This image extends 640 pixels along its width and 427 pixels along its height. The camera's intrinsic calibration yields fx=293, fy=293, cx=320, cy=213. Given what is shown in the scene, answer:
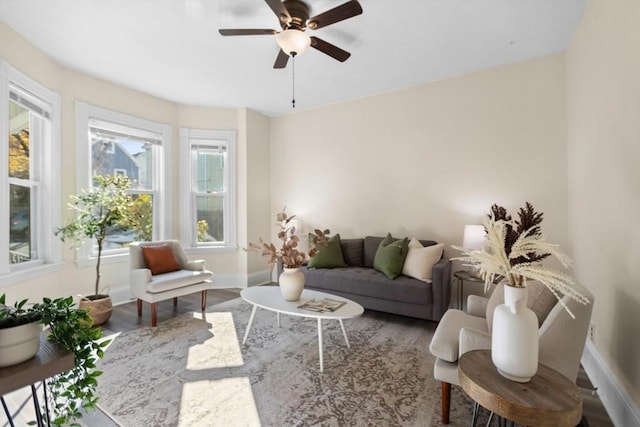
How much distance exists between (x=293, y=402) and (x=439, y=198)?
9.64 ft

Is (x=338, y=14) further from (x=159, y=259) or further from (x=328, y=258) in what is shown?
(x=159, y=259)

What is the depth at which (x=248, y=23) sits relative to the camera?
265 centimetres

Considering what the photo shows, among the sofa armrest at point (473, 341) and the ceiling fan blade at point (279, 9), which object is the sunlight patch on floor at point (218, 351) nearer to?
the sofa armrest at point (473, 341)

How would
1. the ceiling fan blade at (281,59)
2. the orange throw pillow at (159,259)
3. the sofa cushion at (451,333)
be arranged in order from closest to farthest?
the sofa cushion at (451,333), the ceiling fan blade at (281,59), the orange throw pillow at (159,259)

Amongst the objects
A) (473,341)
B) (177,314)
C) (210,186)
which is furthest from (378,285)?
(210,186)

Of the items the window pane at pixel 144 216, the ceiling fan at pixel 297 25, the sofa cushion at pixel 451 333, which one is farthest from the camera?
the window pane at pixel 144 216

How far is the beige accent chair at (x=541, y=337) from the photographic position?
1.44 metres

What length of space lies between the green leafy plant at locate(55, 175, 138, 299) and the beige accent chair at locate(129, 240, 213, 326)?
0.35 meters

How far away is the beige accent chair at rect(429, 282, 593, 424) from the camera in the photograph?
1443 mm

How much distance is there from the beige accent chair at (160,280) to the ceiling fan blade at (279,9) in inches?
113

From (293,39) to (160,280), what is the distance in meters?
2.83

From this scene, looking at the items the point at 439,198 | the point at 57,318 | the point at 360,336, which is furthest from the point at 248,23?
the point at 360,336

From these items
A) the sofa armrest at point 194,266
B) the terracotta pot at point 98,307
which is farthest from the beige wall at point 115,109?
the sofa armrest at point 194,266

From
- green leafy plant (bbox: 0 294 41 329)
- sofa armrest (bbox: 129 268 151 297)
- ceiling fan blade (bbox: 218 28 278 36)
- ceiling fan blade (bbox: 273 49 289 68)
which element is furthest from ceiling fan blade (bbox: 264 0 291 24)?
sofa armrest (bbox: 129 268 151 297)
